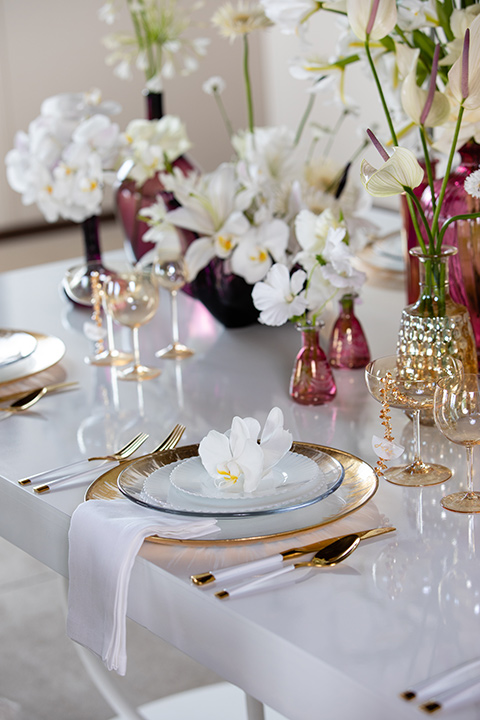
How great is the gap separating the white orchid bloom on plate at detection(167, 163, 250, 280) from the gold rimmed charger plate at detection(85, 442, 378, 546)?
0.49 meters

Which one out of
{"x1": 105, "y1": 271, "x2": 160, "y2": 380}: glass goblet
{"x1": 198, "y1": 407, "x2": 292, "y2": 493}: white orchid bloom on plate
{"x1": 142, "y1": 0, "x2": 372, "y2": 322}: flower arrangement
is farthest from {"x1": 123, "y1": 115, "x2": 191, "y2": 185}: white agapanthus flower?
{"x1": 198, "y1": 407, "x2": 292, "y2": 493}: white orchid bloom on plate

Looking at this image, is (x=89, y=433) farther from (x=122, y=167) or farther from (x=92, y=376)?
(x=122, y=167)

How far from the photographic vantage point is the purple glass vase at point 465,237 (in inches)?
48.8

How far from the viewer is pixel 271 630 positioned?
0.70 m

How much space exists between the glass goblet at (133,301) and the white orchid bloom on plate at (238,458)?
19.2 inches

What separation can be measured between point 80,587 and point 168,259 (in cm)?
69

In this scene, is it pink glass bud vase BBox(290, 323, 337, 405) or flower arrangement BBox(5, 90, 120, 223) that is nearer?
pink glass bud vase BBox(290, 323, 337, 405)

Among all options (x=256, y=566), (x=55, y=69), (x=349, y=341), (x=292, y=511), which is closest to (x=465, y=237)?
(x=349, y=341)

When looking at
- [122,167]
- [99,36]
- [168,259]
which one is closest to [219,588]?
[168,259]

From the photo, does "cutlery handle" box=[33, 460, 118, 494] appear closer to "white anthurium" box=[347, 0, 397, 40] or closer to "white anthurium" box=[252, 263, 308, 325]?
"white anthurium" box=[252, 263, 308, 325]

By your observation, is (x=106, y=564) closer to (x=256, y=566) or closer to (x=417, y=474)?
(x=256, y=566)

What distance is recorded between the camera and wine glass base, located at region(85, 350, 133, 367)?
55.3 inches

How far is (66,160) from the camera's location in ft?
5.50

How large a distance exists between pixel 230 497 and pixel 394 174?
0.34 metres
